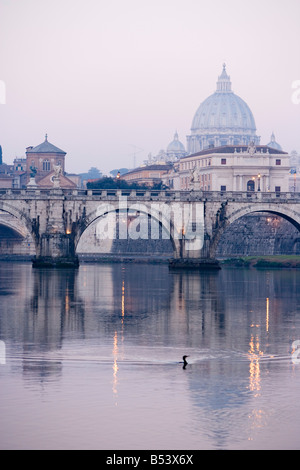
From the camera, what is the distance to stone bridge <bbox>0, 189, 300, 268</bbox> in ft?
283

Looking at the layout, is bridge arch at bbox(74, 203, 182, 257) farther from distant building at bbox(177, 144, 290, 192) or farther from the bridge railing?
distant building at bbox(177, 144, 290, 192)

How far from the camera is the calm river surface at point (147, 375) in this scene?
2033 cm

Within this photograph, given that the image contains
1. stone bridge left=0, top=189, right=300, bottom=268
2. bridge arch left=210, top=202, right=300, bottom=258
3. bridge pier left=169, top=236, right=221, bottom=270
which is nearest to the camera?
bridge pier left=169, top=236, right=221, bottom=270

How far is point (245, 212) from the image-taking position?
91.0 m

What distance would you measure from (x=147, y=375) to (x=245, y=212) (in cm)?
6568

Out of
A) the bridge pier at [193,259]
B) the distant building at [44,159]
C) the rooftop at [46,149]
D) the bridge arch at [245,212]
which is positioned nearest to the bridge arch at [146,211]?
the bridge pier at [193,259]

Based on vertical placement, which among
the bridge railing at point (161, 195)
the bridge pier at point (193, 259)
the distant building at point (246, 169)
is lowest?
the bridge pier at point (193, 259)

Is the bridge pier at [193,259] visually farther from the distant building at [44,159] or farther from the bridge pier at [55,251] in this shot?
the distant building at [44,159]

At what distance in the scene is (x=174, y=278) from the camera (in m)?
72.4

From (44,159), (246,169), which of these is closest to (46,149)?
(44,159)

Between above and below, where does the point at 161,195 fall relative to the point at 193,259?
above

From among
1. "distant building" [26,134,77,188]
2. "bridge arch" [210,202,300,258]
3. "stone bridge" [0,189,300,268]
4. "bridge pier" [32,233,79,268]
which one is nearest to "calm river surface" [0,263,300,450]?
"bridge pier" [32,233,79,268]

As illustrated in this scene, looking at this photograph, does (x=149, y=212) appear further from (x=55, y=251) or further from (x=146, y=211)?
(x=55, y=251)
